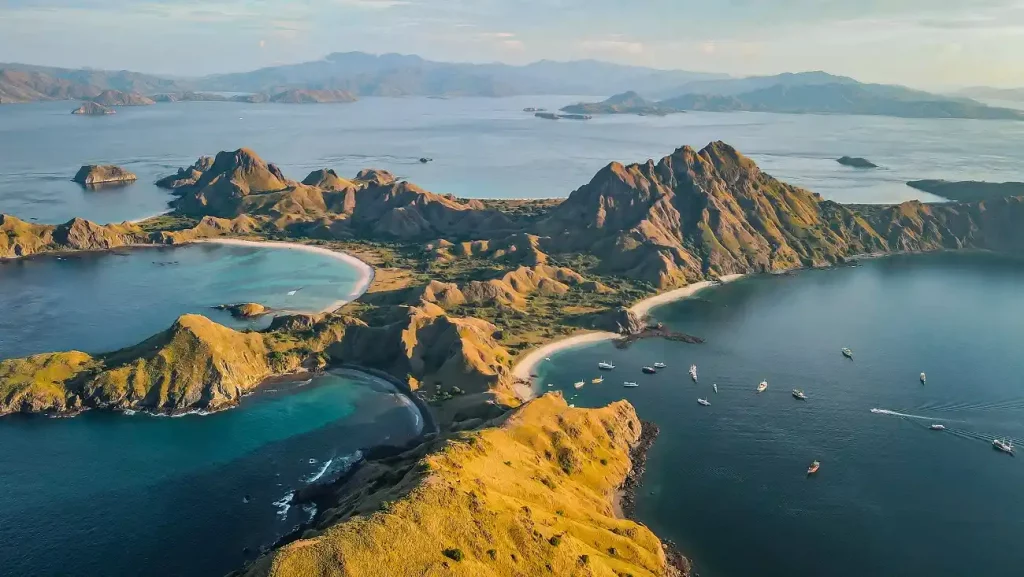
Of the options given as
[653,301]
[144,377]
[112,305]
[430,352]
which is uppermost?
[144,377]

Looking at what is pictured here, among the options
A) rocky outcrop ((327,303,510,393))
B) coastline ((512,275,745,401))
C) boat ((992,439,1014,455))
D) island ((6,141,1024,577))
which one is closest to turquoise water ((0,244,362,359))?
island ((6,141,1024,577))

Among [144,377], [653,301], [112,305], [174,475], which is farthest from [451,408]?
[112,305]

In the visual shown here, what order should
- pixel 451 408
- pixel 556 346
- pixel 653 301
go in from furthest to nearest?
pixel 653 301 < pixel 556 346 < pixel 451 408

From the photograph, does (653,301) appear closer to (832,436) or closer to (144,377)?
(832,436)

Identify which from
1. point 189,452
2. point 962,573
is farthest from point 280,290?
point 962,573

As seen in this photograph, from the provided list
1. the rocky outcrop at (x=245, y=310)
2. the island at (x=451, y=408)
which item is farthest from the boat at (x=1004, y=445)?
the rocky outcrop at (x=245, y=310)

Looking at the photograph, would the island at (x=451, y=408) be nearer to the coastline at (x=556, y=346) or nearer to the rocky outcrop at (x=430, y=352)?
the rocky outcrop at (x=430, y=352)
